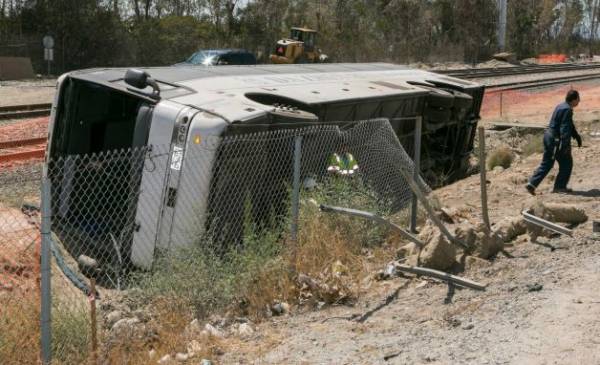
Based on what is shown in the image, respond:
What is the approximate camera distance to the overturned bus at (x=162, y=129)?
286 inches

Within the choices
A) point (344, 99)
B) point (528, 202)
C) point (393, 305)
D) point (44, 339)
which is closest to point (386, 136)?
point (344, 99)

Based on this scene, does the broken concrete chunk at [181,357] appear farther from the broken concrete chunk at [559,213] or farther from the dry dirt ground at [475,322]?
the broken concrete chunk at [559,213]

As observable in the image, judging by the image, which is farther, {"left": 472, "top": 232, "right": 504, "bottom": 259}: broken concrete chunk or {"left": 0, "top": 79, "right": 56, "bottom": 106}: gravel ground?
{"left": 0, "top": 79, "right": 56, "bottom": 106}: gravel ground

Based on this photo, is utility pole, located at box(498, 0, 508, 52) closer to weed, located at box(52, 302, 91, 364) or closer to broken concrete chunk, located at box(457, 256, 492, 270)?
broken concrete chunk, located at box(457, 256, 492, 270)

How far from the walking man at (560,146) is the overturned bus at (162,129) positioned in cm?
205

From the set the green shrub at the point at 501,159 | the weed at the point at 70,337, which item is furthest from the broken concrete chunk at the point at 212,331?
the green shrub at the point at 501,159

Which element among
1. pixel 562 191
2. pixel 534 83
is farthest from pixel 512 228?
pixel 534 83

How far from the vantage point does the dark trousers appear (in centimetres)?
981

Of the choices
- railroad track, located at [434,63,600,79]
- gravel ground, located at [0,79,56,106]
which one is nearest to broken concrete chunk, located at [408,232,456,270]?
gravel ground, located at [0,79,56,106]

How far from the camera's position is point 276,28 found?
55.7m

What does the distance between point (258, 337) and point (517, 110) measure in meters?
18.6

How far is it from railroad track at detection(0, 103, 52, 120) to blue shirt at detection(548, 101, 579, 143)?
47.1 feet

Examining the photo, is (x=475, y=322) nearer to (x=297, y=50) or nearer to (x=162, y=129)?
(x=162, y=129)

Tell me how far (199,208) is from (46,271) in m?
2.73
